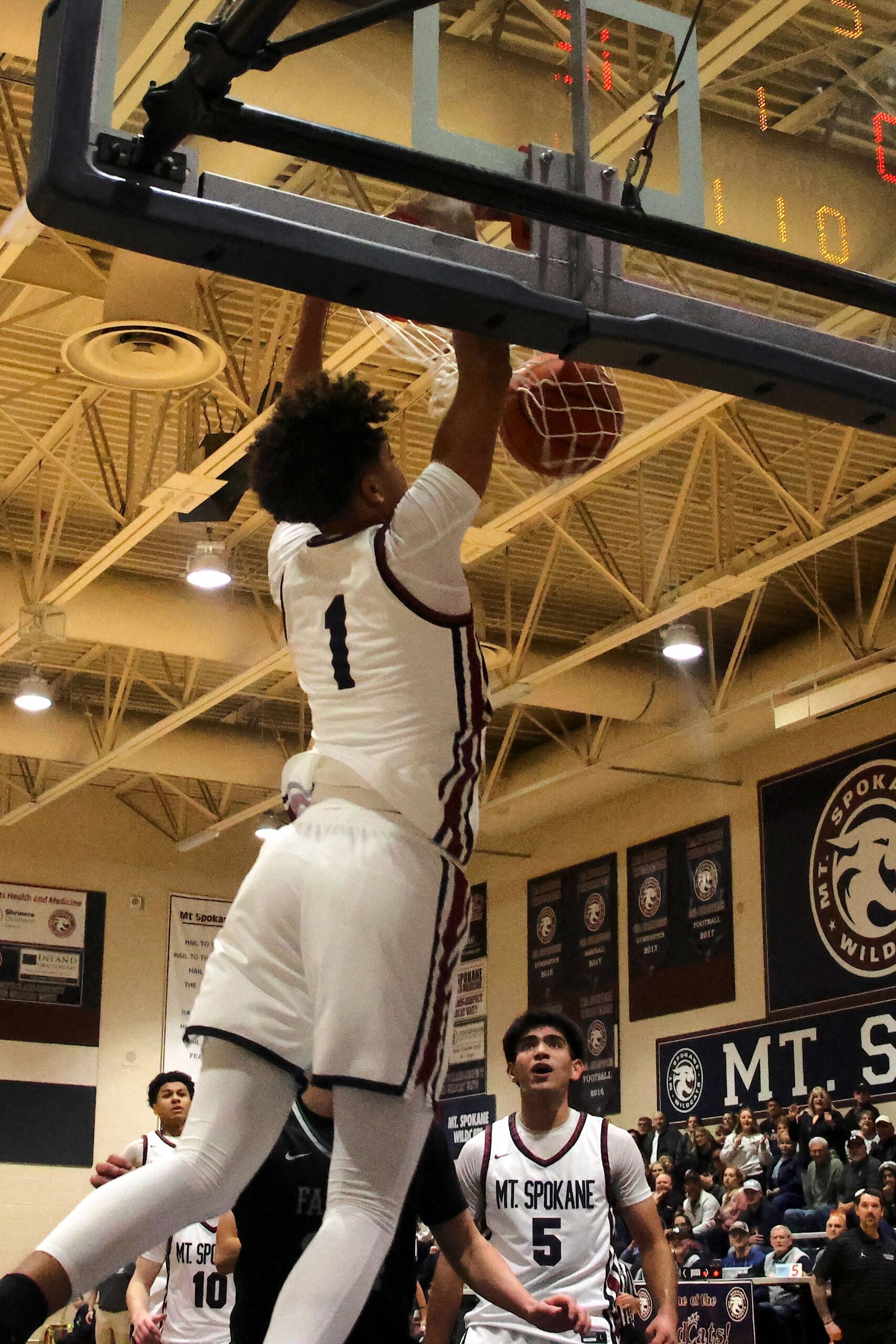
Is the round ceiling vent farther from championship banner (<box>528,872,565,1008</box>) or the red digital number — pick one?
championship banner (<box>528,872,565,1008</box>)

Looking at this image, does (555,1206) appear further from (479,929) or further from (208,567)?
(479,929)

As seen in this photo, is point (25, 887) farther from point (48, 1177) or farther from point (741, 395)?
point (741, 395)

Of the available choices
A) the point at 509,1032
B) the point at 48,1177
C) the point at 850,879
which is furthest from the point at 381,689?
the point at 48,1177

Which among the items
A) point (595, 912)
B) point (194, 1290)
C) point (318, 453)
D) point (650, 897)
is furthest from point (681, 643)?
point (318, 453)

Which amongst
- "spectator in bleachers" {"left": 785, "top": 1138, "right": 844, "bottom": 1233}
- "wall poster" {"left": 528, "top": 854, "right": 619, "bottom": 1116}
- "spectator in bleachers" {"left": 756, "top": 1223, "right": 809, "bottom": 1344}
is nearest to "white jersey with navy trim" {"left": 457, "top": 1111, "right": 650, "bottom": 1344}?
"spectator in bleachers" {"left": 756, "top": 1223, "right": 809, "bottom": 1344}

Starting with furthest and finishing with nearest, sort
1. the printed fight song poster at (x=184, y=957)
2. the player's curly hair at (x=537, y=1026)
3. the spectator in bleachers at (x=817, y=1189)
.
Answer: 1. the printed fight song poster at (x=184, y=957)
2. the spectator in bleachers at (x=817, y=1189)
3. the player's curly hair at (x=537, y=1026)

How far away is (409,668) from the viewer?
10.0 ft

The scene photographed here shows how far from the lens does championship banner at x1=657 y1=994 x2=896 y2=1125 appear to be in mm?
16562

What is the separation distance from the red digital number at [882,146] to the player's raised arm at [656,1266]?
3136 mm

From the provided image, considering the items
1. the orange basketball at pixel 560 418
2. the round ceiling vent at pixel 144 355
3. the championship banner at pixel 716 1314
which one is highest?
the round ceiling vent at pixel 144 355

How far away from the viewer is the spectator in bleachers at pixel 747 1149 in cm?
1605

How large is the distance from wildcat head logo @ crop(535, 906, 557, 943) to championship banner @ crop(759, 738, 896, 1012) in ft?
13.2

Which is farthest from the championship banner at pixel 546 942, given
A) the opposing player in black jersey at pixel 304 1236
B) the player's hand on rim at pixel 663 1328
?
the opposing player in black jersey at pixel 304 1236

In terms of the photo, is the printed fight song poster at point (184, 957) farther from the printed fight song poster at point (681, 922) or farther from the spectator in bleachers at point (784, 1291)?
the spectator in bleachers at point (784, 1291)
